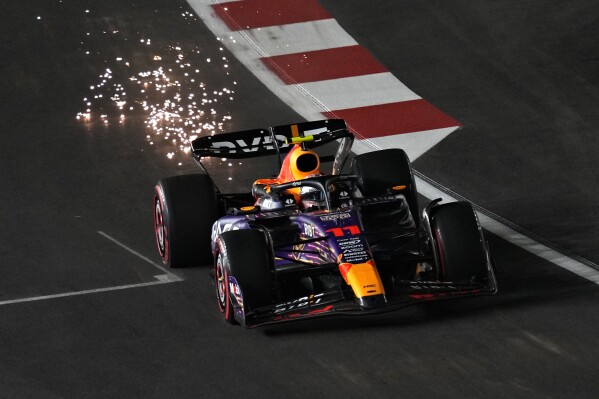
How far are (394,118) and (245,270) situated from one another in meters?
5.39

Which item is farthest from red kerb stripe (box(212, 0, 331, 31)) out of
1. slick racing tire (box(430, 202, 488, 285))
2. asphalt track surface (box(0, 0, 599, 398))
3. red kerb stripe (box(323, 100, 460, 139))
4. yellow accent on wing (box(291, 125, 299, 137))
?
slick racing tire (box(430, 202, 488, 285))

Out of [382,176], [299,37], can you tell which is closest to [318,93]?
[299,37]

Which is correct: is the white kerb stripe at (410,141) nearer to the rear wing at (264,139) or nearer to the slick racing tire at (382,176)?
the rear wing at (264,139)

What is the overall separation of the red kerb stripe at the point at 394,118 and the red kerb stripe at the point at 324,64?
34.0 inches

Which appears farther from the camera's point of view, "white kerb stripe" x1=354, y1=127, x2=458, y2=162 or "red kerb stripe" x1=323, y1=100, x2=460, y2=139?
"red kerb stripe" x1=323, y1=100, x2=460, y2=139

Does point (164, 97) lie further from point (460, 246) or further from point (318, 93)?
point (460, 246)

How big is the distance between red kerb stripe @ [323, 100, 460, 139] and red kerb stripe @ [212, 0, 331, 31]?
7.78ft

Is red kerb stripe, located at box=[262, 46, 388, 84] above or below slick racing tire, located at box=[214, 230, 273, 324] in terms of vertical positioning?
above

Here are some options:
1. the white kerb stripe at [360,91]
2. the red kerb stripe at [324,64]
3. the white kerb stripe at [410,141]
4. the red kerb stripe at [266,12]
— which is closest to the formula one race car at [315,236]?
the white kerb stripe at [410,141]

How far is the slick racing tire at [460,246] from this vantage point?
9.67 meters

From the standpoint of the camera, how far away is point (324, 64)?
1557 centimetres

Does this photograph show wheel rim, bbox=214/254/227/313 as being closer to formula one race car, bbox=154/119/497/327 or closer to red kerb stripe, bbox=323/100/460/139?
formula one race car, bbox=154/119/497/327

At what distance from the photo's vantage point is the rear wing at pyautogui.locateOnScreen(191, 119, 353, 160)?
11242 millimetres

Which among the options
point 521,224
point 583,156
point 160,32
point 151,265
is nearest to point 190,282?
point 151,265
